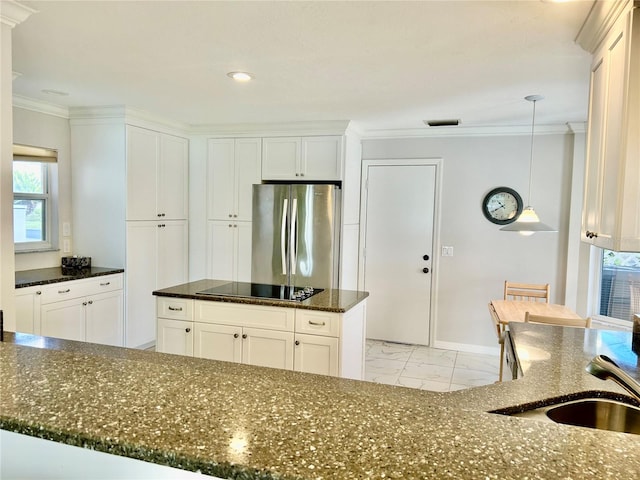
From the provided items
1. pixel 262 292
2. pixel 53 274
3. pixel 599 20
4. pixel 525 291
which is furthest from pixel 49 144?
pixel 525 291

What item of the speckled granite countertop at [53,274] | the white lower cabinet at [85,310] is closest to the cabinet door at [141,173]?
the speckled granite countertop at [53,274]

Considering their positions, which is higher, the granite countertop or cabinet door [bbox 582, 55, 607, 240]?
cabinet door [bbox 582, 55, 607, 240]

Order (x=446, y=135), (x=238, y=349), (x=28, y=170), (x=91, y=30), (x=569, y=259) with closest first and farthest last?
(x=91, y=30) < (x=238, y=349) < (x=28, y=170) < (x=569, y=259) < (x=446, y=135)

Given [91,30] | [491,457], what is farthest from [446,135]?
[491,457]

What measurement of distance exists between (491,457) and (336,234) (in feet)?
12.7

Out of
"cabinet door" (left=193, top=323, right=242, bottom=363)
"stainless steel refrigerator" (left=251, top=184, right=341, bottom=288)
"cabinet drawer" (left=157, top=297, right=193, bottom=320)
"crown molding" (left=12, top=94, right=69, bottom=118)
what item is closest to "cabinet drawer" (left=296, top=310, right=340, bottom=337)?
"cabinet door" (left=193, top=323, right=242, bottom=363)

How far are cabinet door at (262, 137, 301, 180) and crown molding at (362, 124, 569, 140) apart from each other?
878 millimetres

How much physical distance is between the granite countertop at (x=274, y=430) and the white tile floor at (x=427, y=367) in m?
3.12

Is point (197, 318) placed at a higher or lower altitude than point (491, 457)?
lower

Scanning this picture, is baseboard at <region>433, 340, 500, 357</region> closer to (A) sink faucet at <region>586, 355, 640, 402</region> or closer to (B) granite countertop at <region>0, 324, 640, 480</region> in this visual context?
(A) sink faucet at <region>586, 355, 640, 402</region>

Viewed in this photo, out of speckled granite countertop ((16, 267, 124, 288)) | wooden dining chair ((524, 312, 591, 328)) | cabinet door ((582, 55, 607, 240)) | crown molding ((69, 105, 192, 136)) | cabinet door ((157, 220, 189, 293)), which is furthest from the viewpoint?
cabinet door ((157, 220, 189, 293))

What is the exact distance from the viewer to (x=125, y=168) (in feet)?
13.6

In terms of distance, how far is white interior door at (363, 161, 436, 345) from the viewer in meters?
4.89

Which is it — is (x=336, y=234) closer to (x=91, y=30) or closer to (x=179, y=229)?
(x=179, y=229)
